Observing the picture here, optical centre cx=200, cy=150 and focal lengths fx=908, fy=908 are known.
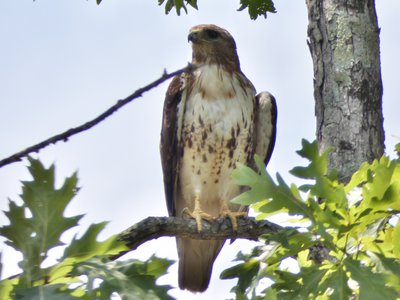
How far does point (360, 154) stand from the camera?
445 centimetres

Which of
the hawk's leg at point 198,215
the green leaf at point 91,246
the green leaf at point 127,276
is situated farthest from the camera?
the hawk's leg at point 198,215

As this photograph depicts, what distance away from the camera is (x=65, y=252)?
2846 mm

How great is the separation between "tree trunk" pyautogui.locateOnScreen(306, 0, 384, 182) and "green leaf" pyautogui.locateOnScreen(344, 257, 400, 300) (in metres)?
1.39

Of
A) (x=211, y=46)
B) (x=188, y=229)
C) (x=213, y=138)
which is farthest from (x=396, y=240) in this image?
(x=211, y=46)

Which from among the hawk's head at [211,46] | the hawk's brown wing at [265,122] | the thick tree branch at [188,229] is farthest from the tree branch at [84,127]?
the hawk's head at [211,46]

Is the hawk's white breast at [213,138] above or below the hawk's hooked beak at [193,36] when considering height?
below

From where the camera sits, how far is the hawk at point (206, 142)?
5.92 meters

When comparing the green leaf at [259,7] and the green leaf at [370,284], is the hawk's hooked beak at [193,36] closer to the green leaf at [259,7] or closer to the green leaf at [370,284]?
the green leaf at [259,7]

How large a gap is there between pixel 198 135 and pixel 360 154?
1.67 metres

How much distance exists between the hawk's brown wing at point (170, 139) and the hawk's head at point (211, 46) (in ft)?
1.38

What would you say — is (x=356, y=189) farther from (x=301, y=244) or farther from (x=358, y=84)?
(x=358, y=84)

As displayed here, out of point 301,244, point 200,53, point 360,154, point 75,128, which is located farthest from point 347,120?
point 75,128

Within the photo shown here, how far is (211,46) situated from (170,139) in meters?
0.83

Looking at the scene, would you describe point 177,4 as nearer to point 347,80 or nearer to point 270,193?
point 347,80
